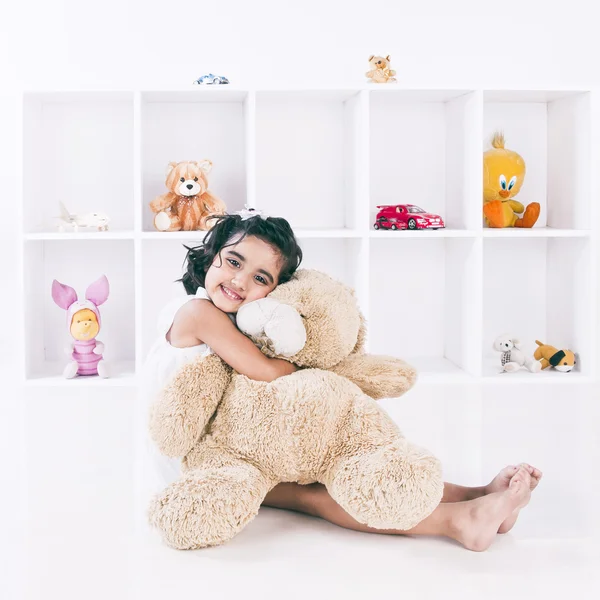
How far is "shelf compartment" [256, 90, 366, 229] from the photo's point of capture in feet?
9.70

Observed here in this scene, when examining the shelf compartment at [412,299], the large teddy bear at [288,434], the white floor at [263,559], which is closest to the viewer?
the white floor at [263,559]

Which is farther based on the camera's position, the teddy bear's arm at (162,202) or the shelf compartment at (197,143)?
the shelf compartment at (197,143)

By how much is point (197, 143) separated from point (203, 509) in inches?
73.9

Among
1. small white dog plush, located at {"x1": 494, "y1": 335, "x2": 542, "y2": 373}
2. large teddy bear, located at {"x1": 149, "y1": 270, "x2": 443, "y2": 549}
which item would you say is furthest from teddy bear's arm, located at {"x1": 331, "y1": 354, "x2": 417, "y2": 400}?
small white dog plush, located at {"x1": 494, "y1": 335, "x2": 542, "y2": 373}

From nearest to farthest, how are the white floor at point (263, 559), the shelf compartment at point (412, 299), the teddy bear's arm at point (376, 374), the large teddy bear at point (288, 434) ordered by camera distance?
the white floor at point (263, 559) → the large teddy bear at point (288, 434) → the teddy bear's arm at point (376, 374) → the shelf compartment at point (412, 299)

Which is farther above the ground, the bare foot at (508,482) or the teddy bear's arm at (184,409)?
the teddy bear's arm at (184,409)

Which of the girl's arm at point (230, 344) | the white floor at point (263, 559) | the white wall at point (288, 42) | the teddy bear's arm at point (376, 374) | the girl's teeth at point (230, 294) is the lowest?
the white floor at point (263, 559)

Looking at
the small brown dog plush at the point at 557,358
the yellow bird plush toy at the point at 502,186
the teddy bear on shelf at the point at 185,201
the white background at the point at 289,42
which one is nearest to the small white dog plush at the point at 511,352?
the small brown dog plush at the point at 557,358

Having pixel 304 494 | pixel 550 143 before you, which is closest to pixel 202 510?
pixel 304 494

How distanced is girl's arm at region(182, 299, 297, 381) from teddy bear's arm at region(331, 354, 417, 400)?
0.36ft

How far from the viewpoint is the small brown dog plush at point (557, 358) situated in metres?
2.74

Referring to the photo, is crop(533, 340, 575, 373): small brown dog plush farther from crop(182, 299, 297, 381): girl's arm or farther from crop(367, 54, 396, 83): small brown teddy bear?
crop(182, 299, 297, 381): girl's arm

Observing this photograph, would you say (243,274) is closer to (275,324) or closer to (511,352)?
(275,324)

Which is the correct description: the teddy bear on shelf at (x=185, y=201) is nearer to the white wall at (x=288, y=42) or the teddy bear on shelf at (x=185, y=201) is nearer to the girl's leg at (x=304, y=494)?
the white wall at (x=288, y=42)
